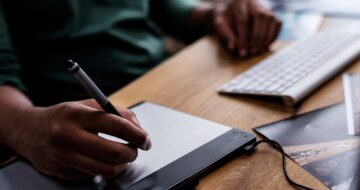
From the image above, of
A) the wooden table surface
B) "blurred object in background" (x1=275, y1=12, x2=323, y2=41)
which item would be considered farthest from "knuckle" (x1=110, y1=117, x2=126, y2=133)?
"blurred object in background" (x1=275, y1=12, x2=323, y2=41)

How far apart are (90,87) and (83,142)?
6cm

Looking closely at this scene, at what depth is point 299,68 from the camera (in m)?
0.81

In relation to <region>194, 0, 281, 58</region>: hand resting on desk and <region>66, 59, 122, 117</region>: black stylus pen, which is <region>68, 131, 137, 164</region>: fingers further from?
<region>194, 0, 281, 58</region>: hand resting on desk

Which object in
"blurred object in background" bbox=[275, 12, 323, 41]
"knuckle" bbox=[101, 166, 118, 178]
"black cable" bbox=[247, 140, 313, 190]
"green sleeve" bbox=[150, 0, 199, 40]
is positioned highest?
"knuckle" bbox=[101, 166, 118, 178]

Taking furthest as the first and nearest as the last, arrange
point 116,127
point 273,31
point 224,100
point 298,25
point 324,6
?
point 324,6, point 298,25, point 273,31, point 224,100, point 116,127

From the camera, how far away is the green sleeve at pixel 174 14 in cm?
120

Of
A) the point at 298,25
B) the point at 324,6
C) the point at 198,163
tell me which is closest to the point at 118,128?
the point at 198,163

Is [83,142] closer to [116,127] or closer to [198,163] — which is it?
[116,127]

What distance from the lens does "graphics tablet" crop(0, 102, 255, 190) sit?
527mm

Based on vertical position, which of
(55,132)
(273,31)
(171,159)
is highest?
(55,132)

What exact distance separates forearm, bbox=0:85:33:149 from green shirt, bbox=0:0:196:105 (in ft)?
0.70

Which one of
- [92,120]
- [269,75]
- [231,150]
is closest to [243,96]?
[269,75]

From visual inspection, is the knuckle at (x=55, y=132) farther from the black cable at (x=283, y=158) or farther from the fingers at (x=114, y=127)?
the black cable at (x=283, y=158)

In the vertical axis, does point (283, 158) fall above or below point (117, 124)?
below
